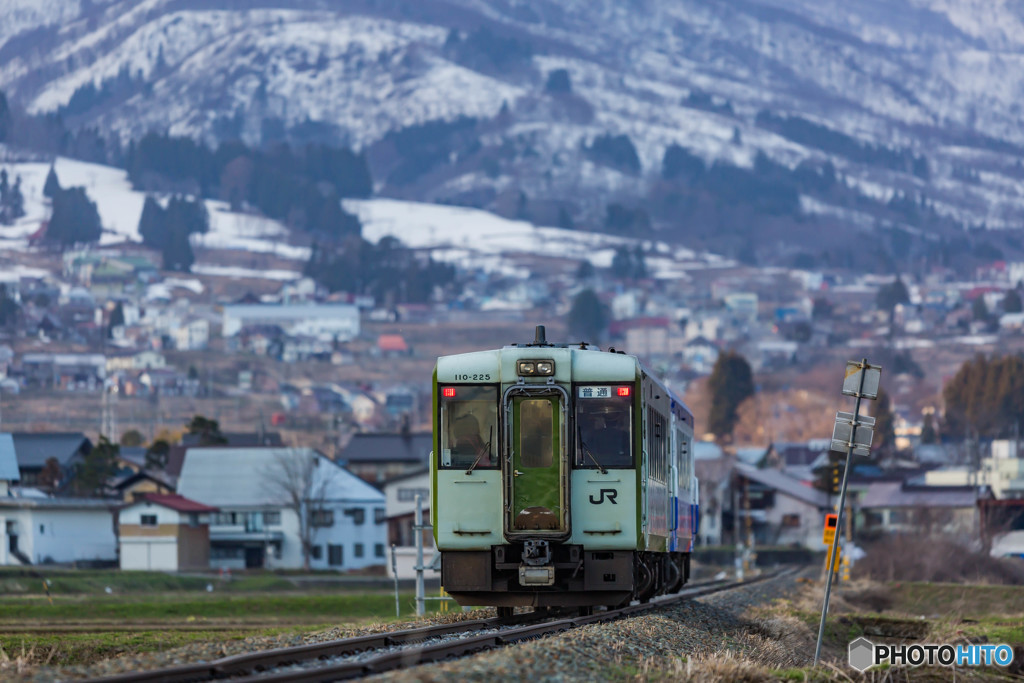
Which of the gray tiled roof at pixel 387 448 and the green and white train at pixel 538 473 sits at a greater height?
the gray tiled roof at pixel 387 448

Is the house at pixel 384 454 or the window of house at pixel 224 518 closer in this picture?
the window of house at pixel 224 518

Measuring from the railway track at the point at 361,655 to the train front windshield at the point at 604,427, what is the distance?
2.21 metres

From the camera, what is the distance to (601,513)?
2194 centimetres

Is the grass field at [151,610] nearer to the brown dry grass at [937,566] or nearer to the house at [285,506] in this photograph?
the house at [285,506]

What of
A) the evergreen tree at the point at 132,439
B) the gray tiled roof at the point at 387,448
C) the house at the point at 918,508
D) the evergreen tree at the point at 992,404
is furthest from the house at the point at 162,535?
the evergreen tree at the point at 992,404

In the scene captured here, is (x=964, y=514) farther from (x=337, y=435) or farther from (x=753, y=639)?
(x=337, y=435)

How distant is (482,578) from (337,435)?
6089 inches

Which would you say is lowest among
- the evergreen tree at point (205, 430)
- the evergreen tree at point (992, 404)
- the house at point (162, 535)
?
the house at point (162, 535)

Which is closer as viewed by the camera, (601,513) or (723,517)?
(601,513)

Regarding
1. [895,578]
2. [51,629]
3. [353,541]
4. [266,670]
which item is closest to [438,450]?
[266,670]

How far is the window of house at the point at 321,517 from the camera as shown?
302 ft
